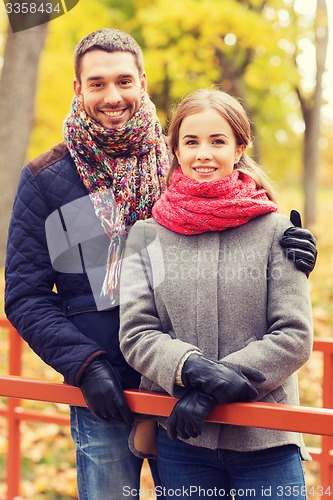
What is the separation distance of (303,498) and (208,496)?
11.3 inches

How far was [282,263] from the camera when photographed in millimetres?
2148

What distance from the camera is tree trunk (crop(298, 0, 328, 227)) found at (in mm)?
13406

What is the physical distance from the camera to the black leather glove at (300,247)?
2.12 m

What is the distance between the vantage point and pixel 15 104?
340 inches

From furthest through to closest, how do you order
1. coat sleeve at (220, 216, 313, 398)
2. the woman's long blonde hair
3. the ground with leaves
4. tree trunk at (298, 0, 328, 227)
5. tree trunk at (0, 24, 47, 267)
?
tree trunk at (298, 0, 328, 227) < tree trunk at (0, 24, 47, 267) < the ground with leaves < the woman's long blonde hair < coat sleeve at (220, 216, 313, 398)

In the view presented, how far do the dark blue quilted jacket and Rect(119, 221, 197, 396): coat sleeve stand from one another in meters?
0.18

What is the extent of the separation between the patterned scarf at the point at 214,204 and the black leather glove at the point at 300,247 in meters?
0.12

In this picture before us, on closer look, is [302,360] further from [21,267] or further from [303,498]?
[21,267]

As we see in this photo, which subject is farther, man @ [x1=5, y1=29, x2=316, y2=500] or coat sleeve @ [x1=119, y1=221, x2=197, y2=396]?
man @ [x1=5, y1=29, x2=316, y2=500]

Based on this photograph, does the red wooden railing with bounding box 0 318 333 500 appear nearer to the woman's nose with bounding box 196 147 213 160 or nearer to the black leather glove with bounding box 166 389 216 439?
the black leather glove with bounding box 166 389 216 439

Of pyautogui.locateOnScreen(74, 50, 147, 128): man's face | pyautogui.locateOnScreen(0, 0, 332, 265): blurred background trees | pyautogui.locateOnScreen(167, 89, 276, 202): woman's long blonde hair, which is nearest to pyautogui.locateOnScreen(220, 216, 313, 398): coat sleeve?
pyautogui.locateOnScreen(167, 89, 276, 202): woman's long blonde hair

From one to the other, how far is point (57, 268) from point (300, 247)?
0.84m

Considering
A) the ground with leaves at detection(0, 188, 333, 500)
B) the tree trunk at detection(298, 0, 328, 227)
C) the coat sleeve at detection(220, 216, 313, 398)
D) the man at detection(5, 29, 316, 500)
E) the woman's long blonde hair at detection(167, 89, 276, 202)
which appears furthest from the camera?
the tree trunk at detection(298, 0, 328, 227)

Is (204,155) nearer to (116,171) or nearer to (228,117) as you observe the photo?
(228,117)
